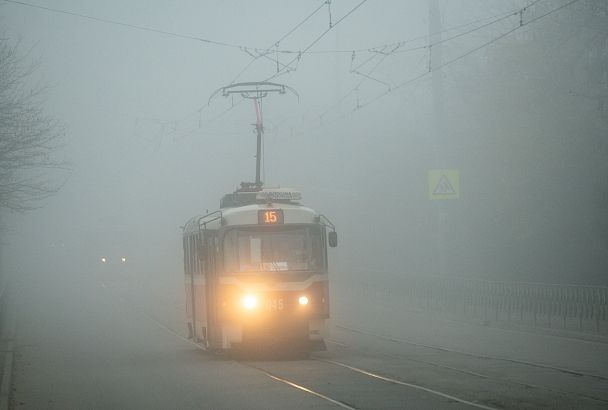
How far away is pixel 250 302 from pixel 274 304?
450 mm

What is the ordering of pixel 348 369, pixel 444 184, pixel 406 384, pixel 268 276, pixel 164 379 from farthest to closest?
pixel 444 184, pixel 268 276, pixel 348 369, pixel 164 379, pixel 406 384

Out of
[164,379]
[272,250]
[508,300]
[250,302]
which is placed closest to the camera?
[164,379]

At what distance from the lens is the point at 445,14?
52094 mm

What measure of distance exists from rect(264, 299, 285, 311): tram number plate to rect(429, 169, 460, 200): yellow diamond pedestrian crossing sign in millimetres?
11982

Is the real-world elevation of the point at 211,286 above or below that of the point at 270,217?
below

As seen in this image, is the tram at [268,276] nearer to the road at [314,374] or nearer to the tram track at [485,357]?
the road at [314,374]

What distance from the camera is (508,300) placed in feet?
90.5

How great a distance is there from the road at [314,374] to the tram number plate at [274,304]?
1.02 metres

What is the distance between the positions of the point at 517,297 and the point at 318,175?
38530 mm

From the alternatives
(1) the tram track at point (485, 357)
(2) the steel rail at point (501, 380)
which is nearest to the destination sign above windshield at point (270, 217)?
(2) the steel rail at point (501, 380)

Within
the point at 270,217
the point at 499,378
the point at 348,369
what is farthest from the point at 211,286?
the point at 499,378

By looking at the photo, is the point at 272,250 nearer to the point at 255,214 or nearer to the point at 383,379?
the point at 255,214

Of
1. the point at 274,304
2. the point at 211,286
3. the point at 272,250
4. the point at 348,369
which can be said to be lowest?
the point at 348,369

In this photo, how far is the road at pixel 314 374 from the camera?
1307cm
